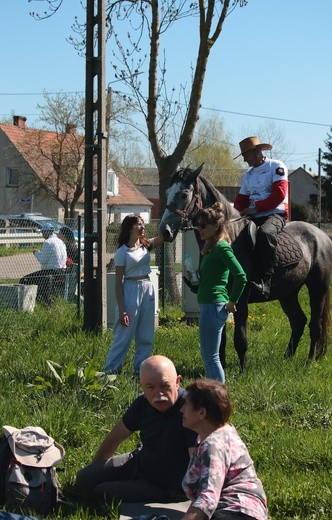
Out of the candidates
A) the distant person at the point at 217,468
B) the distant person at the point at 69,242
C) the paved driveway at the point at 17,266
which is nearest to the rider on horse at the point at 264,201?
the distant person at the point at 217,468

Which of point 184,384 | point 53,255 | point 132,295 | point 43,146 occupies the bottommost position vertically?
point 184,384

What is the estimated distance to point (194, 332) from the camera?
12.2 m

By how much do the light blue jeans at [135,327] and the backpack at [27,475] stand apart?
11.0 ft

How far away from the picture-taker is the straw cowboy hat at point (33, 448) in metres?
5.40

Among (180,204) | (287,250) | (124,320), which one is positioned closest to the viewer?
(124,320)

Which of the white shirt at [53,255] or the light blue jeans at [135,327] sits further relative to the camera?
the white shirt at [53,255]

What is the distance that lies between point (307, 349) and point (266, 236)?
96.3 inches

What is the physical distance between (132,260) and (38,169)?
4691 cm

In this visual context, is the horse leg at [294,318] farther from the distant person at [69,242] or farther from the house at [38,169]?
the house at [38,169]

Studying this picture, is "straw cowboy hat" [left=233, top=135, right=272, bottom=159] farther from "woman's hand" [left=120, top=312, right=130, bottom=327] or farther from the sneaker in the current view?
"woman's hand" [left=120, top=312, right=130, bottom=327]

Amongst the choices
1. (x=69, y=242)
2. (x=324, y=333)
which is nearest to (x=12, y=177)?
(x=69, y=242)

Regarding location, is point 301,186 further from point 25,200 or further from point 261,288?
point 261,288

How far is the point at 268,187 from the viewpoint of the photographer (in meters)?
9.65

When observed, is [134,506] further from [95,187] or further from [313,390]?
[95,187]
